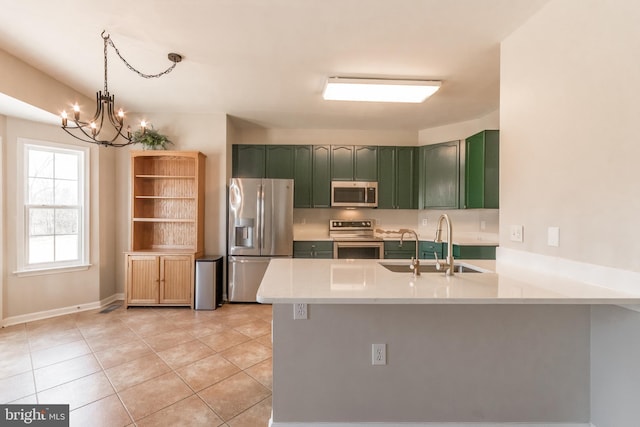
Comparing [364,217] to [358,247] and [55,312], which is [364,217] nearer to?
[358,247]

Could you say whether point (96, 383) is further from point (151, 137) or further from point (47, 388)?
point (151, 137)

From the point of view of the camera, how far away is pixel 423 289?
1.43 metres

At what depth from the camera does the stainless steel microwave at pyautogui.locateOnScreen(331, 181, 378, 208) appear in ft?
14.7

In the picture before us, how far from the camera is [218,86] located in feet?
10.3

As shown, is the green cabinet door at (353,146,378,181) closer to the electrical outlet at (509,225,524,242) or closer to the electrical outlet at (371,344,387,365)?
the electrical outlet at (509,225,524,242)

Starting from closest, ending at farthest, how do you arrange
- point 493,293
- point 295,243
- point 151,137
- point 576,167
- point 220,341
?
point 493,293 → point 576,167 → point 220,341 → point 151,137 → point 295,243

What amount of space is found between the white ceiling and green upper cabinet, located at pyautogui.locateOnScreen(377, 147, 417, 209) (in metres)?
1.14

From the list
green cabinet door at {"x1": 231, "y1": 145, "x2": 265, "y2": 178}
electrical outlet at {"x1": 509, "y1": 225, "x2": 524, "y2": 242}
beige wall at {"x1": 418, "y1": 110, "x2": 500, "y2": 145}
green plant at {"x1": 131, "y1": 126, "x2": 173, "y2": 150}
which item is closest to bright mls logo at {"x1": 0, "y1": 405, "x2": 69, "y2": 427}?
green plant at {"x1": 131, "y1": 126, "x2": 173, "y2": 150}

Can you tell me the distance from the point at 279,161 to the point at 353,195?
4.11ft

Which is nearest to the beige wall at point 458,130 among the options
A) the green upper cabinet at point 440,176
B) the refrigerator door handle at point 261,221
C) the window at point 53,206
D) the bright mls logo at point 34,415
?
the green upper cabinet at point 440,176

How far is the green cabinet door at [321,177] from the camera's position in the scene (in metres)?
4.54

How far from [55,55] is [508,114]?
12.3 feet

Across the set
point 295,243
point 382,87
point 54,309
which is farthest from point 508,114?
point 54,309

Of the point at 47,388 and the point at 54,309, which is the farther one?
the point at 54,309
